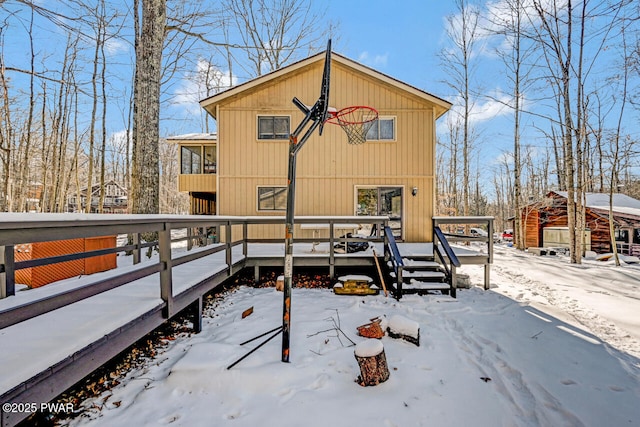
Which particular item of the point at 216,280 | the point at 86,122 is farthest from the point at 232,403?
the point at 86,122

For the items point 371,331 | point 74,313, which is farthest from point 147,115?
point 371,331

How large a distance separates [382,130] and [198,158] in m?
6.88

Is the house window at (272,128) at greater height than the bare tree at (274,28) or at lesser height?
lesser

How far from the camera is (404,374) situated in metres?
2.91

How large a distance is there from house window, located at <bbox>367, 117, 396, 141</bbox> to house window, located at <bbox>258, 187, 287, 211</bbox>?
3069 mm

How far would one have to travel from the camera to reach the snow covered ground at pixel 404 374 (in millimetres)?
2340

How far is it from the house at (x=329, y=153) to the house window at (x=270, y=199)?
0.03 metres

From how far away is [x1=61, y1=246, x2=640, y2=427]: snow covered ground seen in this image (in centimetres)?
234

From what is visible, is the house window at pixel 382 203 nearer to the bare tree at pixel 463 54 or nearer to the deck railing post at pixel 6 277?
the deck railing post at pixel 6 277

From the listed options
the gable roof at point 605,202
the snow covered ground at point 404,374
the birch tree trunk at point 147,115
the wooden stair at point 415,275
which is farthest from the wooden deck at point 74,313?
the gable roof at point 605,202

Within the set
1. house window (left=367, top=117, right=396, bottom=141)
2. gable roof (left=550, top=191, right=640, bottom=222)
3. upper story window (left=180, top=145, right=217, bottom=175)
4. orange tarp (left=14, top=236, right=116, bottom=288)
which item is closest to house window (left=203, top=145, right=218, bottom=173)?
upper story window (left=180, top=145, right=217, bottom=175)

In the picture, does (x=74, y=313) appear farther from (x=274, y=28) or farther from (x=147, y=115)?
(x=274, y=28)

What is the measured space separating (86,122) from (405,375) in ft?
68.4

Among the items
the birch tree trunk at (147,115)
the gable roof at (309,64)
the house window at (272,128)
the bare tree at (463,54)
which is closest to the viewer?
the birch tree trunk at (147,115)
